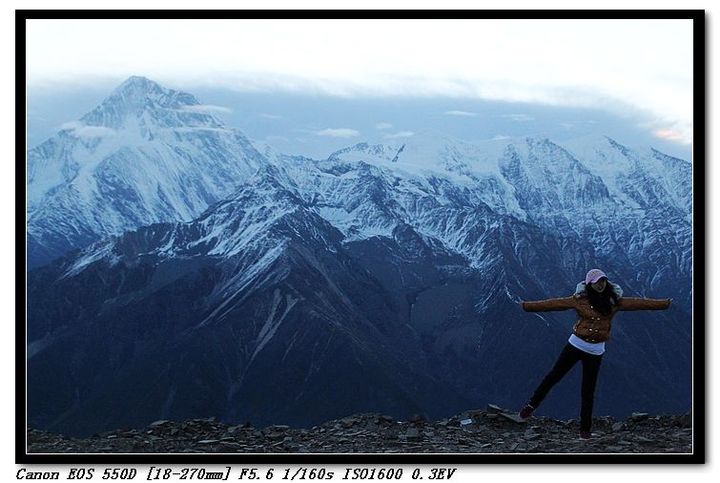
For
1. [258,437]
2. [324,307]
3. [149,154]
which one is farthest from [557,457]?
[324,307]

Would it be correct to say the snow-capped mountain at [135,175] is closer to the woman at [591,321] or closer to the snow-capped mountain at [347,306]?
the snow-capped mountain at [347,306]

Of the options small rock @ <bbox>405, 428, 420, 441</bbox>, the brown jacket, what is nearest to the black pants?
the brown jacket

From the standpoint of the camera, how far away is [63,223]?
7875 centimetres

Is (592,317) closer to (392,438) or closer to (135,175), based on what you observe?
(392,438)

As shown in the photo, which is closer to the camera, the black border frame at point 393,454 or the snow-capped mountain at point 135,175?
the black border frame at point 393,454

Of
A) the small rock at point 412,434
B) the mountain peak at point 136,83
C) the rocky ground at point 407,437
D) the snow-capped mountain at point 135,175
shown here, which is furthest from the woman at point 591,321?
the snow-capped mountain at point 135,175

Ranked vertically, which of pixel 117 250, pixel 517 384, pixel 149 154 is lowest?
pixel 517 384

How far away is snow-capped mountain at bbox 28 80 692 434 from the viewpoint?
95.0 meters

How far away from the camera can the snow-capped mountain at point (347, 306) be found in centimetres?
9500

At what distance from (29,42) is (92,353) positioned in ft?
350

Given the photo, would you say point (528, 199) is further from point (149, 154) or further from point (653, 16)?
point (653, 16)

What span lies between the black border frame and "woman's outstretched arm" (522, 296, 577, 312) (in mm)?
2314

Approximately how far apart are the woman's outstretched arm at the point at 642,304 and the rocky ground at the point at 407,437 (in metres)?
2.17

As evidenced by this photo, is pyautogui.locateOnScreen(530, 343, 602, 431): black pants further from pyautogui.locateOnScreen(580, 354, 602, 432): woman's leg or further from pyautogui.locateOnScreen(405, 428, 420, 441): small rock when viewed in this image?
pyautogui.locateOnScreen(405, 428, 420, 441): small rock
